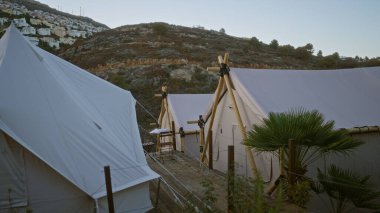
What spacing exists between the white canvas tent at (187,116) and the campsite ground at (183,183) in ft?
2.40

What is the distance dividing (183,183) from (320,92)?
549 cm

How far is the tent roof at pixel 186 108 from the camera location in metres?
15.6

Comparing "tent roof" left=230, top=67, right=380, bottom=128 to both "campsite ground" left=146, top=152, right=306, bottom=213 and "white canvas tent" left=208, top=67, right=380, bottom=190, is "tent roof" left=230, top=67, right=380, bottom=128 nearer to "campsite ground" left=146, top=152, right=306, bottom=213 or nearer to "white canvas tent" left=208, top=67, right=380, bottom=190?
"white canvas tent" left=208, top=67, right=380, bottom=190

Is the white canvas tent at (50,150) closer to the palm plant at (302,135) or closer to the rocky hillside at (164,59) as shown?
the palm plant at (302,135)

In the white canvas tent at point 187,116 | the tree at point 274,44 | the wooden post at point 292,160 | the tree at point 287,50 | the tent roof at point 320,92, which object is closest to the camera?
the wooden post at point 292,160

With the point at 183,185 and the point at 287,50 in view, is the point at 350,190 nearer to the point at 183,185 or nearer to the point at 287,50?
the point at 183,185

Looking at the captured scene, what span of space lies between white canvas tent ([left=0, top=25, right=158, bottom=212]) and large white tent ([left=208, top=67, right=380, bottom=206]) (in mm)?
2704

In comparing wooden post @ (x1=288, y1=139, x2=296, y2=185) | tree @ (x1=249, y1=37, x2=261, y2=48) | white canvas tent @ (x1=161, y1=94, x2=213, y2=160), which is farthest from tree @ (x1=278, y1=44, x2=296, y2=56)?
wooden post @ (x1=288, y1=139, x2=296, y2=185)

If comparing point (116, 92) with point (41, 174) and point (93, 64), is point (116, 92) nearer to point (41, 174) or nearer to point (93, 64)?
point (41, 174)

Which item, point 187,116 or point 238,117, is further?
point 187,116

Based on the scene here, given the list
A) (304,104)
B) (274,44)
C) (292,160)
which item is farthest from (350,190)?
(274,44)

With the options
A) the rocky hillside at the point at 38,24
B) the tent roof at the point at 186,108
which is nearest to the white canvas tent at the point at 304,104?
the tent roof at the point at 186,108

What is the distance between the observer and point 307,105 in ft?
28.9

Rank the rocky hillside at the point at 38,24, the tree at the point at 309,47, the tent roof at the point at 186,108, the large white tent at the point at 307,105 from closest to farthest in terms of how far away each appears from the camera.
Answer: the large white tent at the point at 307,105
the tent roof at the point at 186,108
the tree at the point at 309,47
the rocky hillside at the point at 38,24
